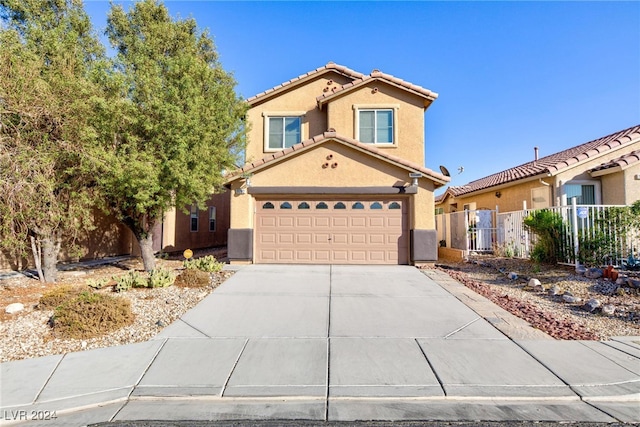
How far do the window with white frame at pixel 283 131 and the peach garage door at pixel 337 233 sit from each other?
4130 mm

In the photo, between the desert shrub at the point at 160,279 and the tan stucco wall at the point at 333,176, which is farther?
the tan stucco wall at the point at 333,176

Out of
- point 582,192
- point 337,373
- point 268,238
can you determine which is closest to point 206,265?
point 268,238

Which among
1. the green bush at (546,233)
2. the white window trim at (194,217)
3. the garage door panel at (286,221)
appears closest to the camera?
the green bush at (546,233)

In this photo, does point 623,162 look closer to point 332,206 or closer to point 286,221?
point 332,206

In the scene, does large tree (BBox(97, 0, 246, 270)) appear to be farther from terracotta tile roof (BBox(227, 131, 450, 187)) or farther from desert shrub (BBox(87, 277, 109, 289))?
desert shrub (BBox(87, 277, 109, 289))

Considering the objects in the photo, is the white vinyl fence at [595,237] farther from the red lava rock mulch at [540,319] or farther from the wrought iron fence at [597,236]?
the red lava rock mulch at [540,319]

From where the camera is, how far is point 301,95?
1588 centimetres

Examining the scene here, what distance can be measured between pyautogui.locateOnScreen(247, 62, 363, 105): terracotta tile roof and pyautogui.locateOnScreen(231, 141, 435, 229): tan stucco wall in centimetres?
467

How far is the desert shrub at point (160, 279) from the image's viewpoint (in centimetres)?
810

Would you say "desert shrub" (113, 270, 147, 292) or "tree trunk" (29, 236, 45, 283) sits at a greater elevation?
"tree trunk" (29, 236, 45, 283)

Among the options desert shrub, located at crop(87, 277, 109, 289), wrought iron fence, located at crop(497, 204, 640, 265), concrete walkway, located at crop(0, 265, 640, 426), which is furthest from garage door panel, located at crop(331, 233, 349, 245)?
desert shrub, located at crop(87, 277, 109, 289)

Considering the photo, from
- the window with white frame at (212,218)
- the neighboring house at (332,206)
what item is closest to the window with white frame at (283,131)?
the neighboring house at (332,206)

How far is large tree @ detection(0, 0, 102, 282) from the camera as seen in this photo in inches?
285

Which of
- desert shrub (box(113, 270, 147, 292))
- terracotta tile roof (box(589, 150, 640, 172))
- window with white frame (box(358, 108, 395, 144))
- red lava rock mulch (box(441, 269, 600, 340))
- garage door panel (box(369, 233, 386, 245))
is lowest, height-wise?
red lava rock mulch (box(441, 269, 600, 340))
